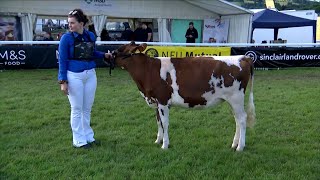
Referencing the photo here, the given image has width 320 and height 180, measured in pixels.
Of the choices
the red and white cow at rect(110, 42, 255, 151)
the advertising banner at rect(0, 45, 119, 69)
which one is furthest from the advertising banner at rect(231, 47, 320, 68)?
the red and white cow at rect(110, 42, 255, 151)

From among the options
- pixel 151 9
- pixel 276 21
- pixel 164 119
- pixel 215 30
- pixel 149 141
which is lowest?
pixel 149 141

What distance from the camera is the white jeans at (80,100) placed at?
5.82 metres

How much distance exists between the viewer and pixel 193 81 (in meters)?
5.82

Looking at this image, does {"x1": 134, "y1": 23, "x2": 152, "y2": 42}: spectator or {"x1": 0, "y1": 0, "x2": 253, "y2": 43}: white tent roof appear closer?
{"x1": 134, "y1": 23, "x2": 152, "y2": 42}: spectator

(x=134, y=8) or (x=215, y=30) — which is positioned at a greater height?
(x=134, y=8)

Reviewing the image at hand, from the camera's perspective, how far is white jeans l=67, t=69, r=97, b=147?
5.82 metres

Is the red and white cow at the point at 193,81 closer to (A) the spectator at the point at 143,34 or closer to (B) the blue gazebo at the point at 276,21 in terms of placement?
(A) the spectator at the point at 143,34

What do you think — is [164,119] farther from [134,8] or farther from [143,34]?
[134,8]

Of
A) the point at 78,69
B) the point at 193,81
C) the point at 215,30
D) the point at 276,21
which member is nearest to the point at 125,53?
the point at 78,69

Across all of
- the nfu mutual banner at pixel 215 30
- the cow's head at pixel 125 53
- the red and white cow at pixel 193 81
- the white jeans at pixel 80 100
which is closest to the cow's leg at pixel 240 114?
the red and white cow at pixel 193 81

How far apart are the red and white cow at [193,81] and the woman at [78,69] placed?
24.9 inches

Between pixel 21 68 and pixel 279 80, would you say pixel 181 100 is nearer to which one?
pixel 279 80

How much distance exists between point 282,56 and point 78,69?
12075 millimetres

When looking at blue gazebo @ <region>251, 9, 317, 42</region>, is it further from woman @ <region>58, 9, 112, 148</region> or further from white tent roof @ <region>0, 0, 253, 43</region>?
woman @ <region>58, 9, 112, 148</region>
